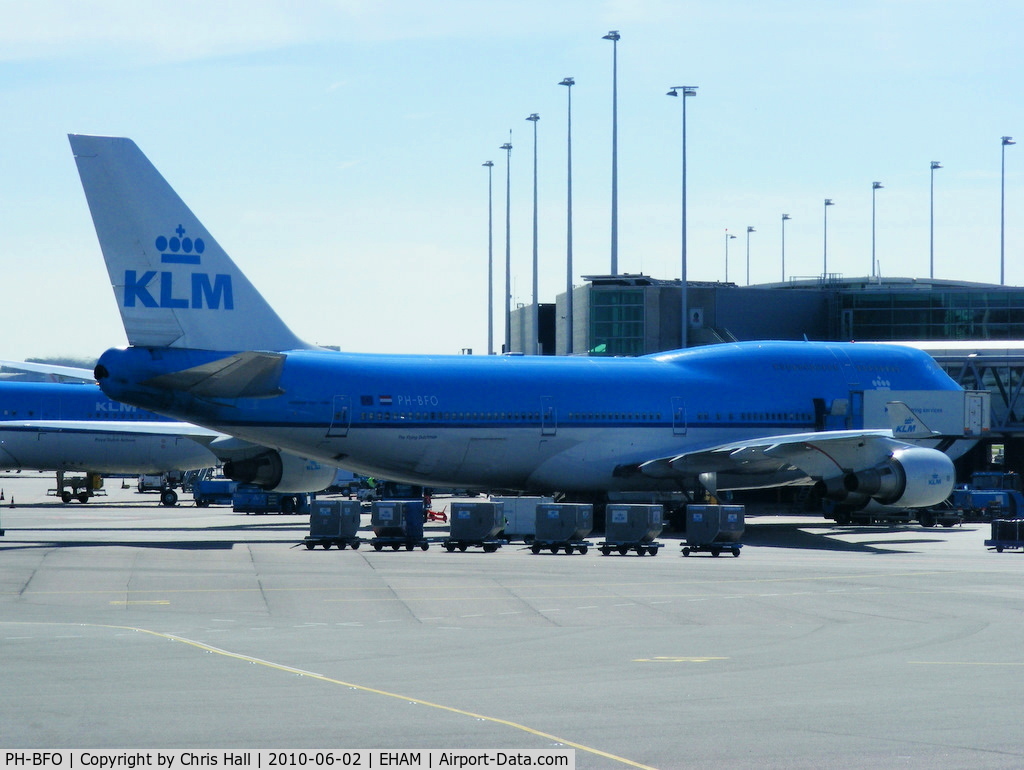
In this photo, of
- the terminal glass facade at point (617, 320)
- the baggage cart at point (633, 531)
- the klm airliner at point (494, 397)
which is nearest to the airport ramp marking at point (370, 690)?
the klm airliner at point (494, 397)

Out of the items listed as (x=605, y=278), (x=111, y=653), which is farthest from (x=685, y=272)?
(x=111, y=653)

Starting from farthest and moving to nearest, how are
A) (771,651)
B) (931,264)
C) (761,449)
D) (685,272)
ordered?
(931,264)
(685,272)
(761,449)
(771,651)

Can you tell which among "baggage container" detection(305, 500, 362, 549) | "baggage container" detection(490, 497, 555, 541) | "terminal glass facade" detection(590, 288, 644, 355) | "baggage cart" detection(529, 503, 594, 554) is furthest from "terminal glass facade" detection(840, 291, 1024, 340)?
"baggage container" detection(305, 500, 362, 549)

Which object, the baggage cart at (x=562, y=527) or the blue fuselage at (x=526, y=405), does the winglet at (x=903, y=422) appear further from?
the baggage cart at (x=562, y=527)

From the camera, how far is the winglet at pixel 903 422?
43500mm

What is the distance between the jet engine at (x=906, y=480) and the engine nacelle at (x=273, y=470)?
53.1 ft

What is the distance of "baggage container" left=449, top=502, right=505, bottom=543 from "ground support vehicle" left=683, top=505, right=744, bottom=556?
4.85 meters

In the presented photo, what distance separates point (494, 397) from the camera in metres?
38.1

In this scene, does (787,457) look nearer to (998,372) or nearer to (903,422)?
(903,422)

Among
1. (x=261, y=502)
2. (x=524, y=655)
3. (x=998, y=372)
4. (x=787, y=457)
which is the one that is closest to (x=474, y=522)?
(x=787, y=457)

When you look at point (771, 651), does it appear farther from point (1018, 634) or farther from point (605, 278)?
point (605, 278)

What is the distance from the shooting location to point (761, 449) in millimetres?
38250

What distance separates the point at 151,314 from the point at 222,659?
64.5ft

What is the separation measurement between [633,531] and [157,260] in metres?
13.6
